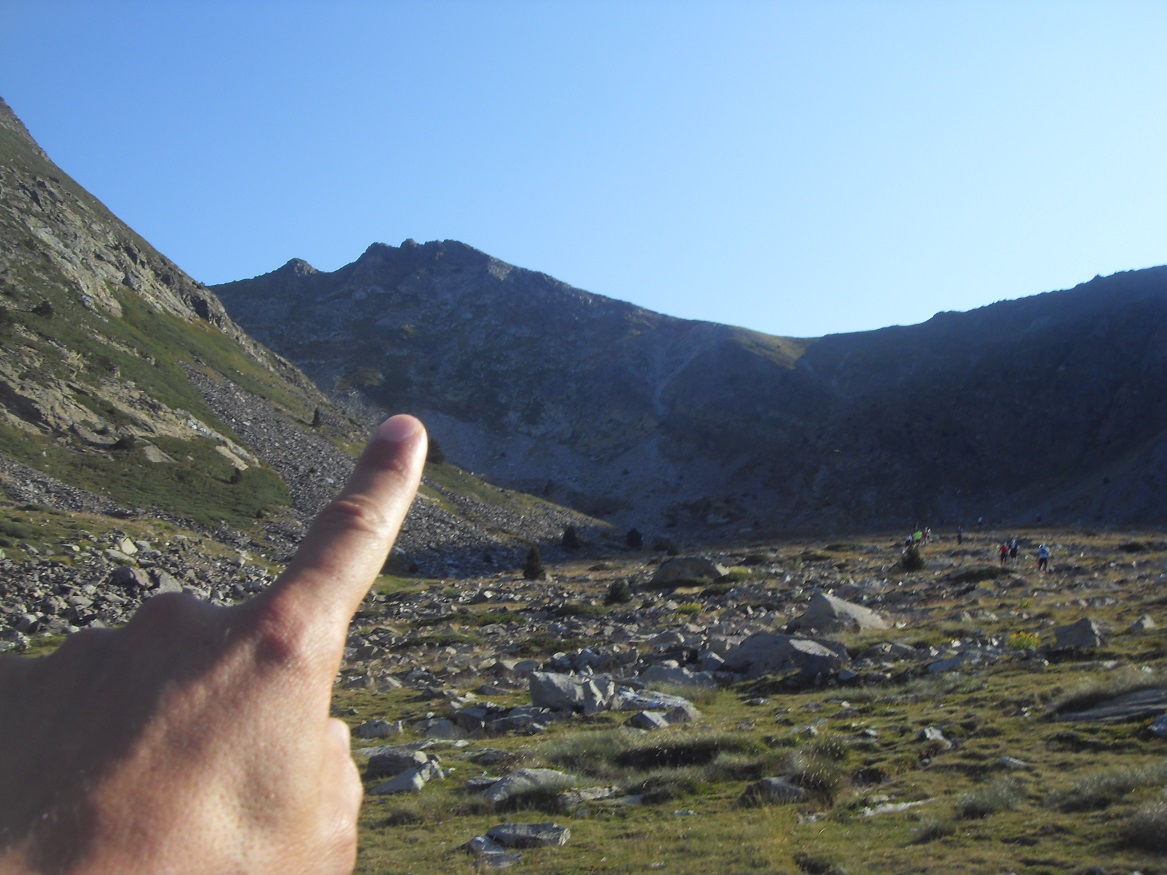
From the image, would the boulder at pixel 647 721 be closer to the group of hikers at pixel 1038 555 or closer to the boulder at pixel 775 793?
the boulder at pixel 775 793

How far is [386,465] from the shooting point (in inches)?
76.6

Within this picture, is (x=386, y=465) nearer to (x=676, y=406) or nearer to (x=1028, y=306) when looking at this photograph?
(x=676, y=406)

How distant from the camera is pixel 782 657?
17625 millimetres

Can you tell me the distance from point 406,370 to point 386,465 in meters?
165

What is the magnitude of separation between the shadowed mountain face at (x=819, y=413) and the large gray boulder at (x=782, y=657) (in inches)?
3077

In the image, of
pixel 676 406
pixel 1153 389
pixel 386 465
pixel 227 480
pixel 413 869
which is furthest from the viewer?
pixel 676 406

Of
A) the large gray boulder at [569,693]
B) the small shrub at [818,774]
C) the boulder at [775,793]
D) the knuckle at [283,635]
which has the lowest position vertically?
the large gray boulder at [569,693]

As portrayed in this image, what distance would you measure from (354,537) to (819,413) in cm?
13164

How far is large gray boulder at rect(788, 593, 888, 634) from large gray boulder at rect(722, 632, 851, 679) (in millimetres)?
3233

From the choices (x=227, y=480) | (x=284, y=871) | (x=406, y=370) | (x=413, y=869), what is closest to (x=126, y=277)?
(x=227, y=480)

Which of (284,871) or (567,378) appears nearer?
(284,871)

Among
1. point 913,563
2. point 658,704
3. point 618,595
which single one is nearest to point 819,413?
point 913,563

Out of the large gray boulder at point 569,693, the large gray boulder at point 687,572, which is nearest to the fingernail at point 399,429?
the large gray boulder at point 569,693

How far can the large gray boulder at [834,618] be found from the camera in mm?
21438
